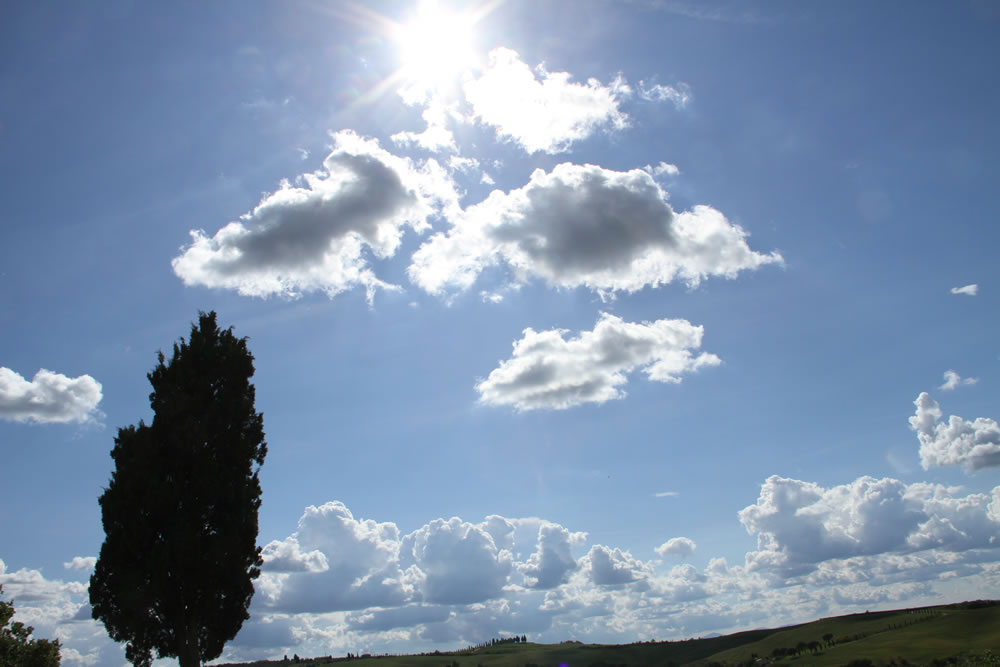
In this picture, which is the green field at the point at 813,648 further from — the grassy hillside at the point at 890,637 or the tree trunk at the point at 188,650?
the tree trunk at the point at 188,650

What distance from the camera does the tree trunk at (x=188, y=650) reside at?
31875mm

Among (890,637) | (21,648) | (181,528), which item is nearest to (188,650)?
(181,528)

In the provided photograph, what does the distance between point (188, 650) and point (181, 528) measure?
232 inches

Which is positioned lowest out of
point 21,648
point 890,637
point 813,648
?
point 813,648

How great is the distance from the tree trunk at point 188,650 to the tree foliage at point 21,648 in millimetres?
17554

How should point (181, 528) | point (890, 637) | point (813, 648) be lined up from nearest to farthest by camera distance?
point (181, 528)
point (890, 637)
point (813, 648)

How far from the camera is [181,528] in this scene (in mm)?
31766

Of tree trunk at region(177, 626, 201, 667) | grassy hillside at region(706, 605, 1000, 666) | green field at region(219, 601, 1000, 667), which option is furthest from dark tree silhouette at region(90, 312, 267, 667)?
grassy hillside at region(706, 605, 1000, 666)

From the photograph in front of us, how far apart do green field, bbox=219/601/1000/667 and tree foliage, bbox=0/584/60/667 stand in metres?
56.0

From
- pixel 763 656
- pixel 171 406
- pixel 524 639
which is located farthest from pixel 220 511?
pixel 524 639

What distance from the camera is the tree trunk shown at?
3188 cm

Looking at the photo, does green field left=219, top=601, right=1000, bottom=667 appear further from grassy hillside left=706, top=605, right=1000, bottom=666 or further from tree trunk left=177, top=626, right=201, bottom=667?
tree trunk left=177, top=626, right=201, bottom=667

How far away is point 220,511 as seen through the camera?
33125mm

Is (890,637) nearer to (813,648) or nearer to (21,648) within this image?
(813,648)
